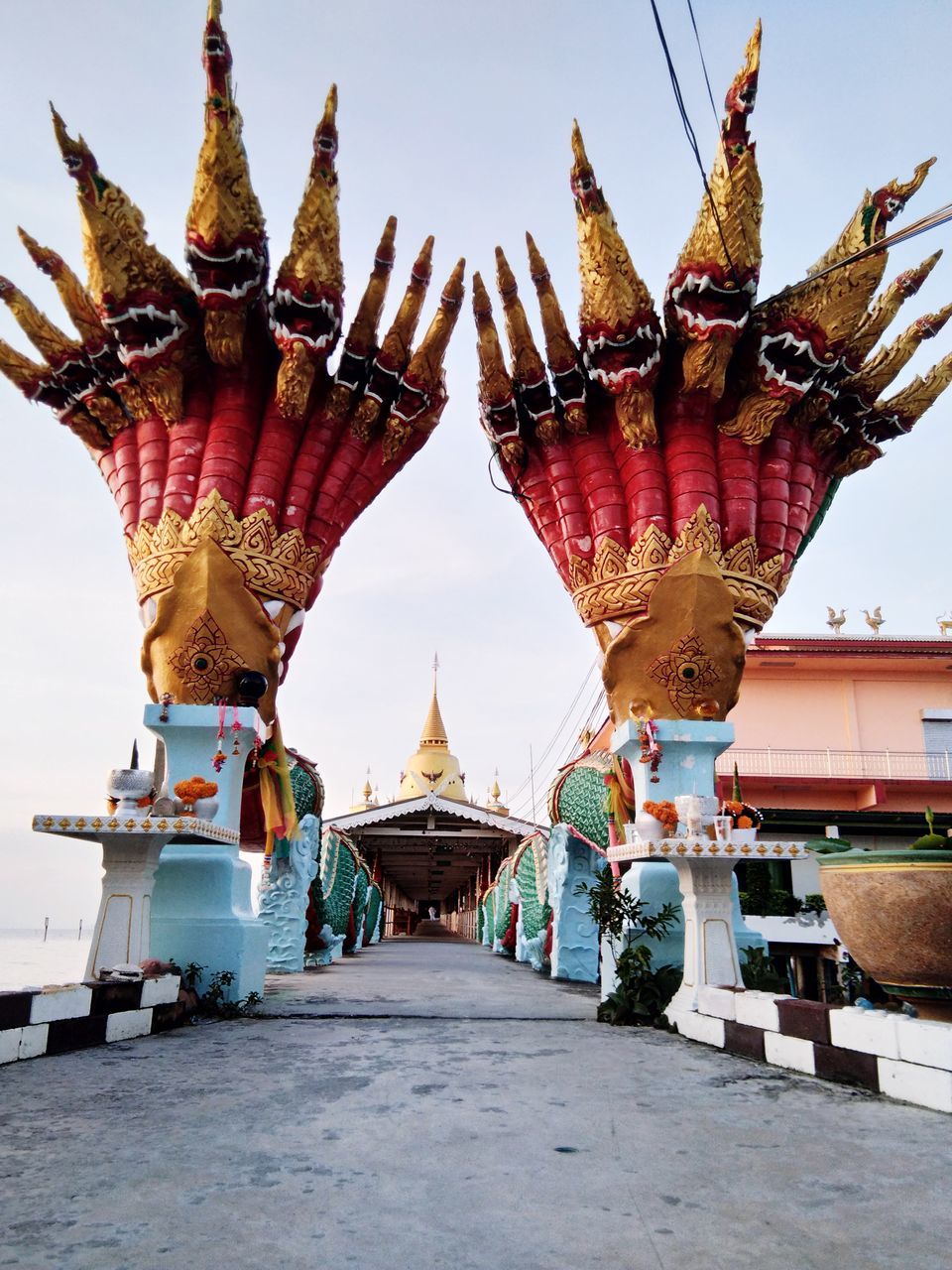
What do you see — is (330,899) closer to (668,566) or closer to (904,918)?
(668,566)

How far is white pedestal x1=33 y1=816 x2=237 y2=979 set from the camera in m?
5.62

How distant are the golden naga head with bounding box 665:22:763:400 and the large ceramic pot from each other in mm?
5371

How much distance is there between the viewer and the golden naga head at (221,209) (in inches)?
293

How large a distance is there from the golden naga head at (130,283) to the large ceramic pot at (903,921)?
290 inches

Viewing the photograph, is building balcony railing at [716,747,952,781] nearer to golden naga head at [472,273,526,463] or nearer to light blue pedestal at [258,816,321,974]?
light blue pedestal at [258,816,321,974]

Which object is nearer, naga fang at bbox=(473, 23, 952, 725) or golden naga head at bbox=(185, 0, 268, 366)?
golden naga head at bbox=(185, 0, 268, 366)

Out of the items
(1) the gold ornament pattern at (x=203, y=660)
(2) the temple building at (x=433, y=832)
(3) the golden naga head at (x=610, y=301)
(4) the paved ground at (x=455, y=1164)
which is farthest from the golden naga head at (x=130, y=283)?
(2) the temple building at (x=433, y=832)

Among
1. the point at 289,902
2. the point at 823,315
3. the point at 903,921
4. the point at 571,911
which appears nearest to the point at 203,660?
the point at 289,902

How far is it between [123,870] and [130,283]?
5.31m

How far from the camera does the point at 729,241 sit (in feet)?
24.6

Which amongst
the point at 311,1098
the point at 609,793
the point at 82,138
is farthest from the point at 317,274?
the point at 311,1098

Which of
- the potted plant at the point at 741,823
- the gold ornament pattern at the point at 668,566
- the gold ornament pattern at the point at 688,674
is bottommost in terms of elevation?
the potted plant at the point at 741,823

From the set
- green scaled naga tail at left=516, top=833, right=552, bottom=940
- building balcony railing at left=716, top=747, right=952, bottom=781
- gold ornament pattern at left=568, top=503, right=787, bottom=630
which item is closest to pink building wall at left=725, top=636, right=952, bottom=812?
building balcony railing at left=716, top=747, right=952, bottom=781

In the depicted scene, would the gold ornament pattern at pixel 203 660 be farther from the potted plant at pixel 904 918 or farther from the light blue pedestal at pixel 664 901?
the potted plant at pixel 904 918
